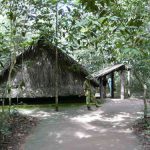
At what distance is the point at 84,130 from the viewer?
36.1ft

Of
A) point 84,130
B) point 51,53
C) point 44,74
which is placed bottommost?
point 84,130

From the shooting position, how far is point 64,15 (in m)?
14.3

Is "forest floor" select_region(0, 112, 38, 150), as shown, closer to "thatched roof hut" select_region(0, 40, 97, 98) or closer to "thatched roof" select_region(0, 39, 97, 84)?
"thatched roof hut" select_region(0, 40, 97, 98)

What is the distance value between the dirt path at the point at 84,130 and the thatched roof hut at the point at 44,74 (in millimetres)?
1964

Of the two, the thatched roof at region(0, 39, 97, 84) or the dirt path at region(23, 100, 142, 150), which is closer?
the dirt path at region(23, 100, 142, 150)

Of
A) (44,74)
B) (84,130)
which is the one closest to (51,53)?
(44,74)

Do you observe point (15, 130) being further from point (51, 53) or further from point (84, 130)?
point (51, 53)

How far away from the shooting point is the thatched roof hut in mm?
17297

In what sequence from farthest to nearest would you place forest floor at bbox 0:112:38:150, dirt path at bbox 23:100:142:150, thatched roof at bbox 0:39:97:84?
1. thatched roof at bbox 0:39:97:84
2. forest floor at bbox 0:112:38:150
3. dirt path at bbox 23:100:142:150

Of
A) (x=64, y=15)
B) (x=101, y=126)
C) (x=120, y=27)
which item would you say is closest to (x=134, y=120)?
(x=101, y=126)

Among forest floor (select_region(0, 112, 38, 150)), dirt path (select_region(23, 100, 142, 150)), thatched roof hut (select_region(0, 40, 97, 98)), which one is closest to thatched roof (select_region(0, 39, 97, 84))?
thatched roof hut (select_region(0, 40, 97, 98))

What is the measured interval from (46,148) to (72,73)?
9.58 meters

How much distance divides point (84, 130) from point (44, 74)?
287 inches

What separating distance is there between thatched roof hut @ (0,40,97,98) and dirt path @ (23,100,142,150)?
196cm
